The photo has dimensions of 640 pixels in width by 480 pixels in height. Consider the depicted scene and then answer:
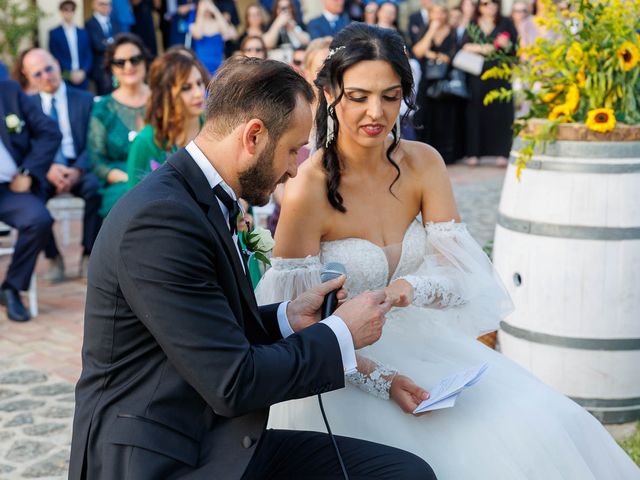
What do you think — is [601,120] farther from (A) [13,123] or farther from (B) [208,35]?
(B) [208,35]

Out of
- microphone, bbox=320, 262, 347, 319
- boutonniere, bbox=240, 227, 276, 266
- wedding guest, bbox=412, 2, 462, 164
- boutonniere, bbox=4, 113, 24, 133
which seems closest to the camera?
microphone, bbox=320, 262, 347, 319

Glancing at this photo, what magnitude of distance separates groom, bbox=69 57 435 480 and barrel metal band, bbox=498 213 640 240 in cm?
194

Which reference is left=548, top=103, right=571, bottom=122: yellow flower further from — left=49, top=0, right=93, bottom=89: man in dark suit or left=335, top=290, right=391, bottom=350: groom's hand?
left=49, top=0, right=93, bottom=89: man in dark suit

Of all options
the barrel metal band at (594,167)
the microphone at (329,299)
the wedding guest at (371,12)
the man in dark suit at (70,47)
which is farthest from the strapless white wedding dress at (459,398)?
the wedding guest at (371,12)

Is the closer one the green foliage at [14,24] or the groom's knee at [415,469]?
the groom's knee at [415,469]

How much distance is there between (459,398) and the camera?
9.26 ft

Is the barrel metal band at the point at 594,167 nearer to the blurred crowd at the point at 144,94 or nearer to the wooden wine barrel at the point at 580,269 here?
the wooden wine barrel at the point at 580,269

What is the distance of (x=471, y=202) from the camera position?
389 inches

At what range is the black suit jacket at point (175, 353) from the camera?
203 cm

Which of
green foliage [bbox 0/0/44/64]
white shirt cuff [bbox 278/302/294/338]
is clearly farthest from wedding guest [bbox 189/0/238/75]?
white shirt cuff [bbox 278/302/294/338]

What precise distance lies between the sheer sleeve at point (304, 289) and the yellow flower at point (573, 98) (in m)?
1.73

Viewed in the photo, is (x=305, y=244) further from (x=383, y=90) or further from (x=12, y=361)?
(x=12, y=361)

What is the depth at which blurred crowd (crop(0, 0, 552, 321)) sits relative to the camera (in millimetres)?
5539

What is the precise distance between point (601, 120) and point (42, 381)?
329 cm
